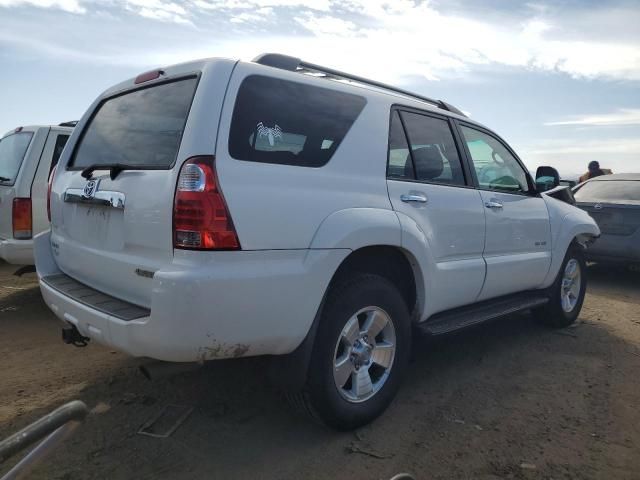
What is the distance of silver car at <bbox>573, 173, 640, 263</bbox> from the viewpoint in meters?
7.09

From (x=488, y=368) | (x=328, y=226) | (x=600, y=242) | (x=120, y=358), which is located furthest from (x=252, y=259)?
(x=600, y=242)

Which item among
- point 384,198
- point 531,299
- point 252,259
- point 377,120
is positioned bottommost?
point 531,299

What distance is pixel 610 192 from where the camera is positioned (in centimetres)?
786

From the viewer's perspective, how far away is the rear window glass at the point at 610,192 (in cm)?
759

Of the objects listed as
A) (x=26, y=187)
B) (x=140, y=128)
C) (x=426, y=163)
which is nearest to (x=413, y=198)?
(x=426, y=163)

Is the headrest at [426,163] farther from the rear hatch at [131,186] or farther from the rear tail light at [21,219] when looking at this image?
the rear tail light at [21,219]

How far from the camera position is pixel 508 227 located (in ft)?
13.4

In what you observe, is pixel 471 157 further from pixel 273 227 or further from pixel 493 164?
pixel 273 227

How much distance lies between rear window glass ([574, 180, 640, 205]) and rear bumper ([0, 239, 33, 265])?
7.32m

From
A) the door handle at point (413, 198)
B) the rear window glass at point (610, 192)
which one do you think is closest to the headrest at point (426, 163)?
the door handle at point (413, 198)

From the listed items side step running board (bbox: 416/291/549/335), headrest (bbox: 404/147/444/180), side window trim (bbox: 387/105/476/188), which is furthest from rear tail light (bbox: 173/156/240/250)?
side step running board (bbox: 416/291/549/335)

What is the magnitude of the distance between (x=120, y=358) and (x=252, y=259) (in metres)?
2.13

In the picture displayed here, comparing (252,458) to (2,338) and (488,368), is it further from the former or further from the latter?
(2,338)

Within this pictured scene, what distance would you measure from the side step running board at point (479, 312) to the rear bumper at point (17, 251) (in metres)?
3.63
